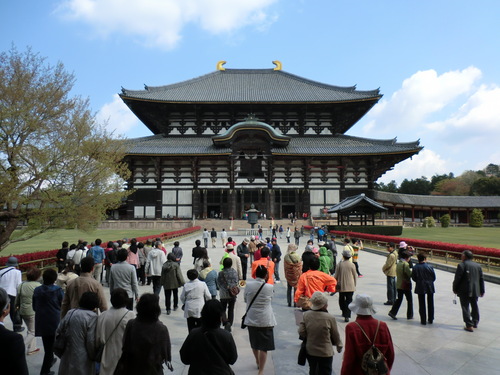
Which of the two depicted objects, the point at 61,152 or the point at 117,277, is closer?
the point at 117,277

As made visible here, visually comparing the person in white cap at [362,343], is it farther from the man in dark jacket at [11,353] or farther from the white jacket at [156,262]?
the white jacket at [156,262]

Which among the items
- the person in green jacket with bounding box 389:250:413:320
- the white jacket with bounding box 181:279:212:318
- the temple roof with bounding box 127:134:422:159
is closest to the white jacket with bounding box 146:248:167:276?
the white jacket with bounding box 181:279:212:318

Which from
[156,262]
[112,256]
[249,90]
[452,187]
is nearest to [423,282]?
[156,262]

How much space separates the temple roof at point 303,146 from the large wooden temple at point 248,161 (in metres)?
0.11

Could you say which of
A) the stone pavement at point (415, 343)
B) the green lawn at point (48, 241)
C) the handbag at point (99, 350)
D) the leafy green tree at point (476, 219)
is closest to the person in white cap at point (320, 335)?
the stone pavement at point (415, 343)

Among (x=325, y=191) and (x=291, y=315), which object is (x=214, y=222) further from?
(x=291, y=315)

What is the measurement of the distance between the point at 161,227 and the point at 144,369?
34.2 metres

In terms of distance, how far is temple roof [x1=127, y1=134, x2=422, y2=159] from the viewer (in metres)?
39.4

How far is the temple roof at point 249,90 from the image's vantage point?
144 ft

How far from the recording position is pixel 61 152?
12578mm

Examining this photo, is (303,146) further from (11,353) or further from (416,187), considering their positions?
(416,187)

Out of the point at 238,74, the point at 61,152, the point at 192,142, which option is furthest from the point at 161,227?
the point at 238,74

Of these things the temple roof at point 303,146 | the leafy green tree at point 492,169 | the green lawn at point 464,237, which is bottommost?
the green lawn at point 464,237

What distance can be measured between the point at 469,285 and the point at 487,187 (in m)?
79.3
